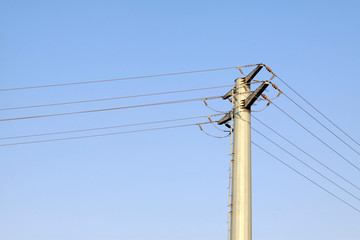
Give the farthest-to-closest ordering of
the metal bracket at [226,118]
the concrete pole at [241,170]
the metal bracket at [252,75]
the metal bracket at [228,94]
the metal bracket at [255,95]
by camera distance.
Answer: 1. the metal bracket at [228,94]
2. the metal bracket at [226,118]
3. the metal bracket at [252,75]
4. the metal bracket at [255,95]
5. the concrete pole at [241,170]

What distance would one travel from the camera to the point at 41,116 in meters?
20.1

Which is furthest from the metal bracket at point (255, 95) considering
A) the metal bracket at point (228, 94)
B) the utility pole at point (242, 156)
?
the metal bracket at point (228, 94)

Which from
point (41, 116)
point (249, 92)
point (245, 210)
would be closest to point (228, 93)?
point (249, 92)

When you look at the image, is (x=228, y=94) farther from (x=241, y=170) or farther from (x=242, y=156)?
(x=241, y=170)

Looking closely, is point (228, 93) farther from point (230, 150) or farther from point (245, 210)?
point (245, 210)

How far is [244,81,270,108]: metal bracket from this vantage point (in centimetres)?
1948

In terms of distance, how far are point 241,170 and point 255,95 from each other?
3255 millimetres

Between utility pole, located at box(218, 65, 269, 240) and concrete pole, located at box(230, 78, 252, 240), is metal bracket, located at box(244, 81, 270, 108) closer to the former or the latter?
utility pole, located at box(218, 65, 269, 240)

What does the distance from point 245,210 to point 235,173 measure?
5.00ft

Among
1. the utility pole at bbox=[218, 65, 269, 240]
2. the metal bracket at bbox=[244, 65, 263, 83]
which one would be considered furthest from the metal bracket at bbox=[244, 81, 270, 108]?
the metal bracket at bbox=[244, 65, 263, 83]

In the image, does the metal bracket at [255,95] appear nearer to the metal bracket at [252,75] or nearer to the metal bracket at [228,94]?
the metal bracket at [252,75]

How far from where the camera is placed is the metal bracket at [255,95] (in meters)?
19.5

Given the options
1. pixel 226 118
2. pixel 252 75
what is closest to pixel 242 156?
pixel 226 118

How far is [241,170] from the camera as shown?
60.3 ft
